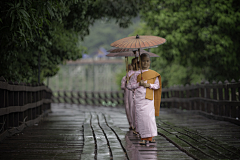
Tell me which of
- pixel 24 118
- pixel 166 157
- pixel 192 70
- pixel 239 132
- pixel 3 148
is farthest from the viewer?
pixel 192 70

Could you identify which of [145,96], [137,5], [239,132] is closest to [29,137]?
[145,96]

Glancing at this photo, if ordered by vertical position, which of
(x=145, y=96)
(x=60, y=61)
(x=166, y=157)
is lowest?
(x=166, y=157)

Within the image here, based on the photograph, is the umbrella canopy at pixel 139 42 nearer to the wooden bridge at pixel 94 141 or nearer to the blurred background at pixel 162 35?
the wooden bridge at pixel 94 141

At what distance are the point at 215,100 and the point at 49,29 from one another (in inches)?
214

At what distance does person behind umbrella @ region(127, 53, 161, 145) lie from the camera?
20.7ft

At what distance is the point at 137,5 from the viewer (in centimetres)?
1377

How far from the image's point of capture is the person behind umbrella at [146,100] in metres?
6.30

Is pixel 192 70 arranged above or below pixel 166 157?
above

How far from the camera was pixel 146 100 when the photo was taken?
638 centimetres

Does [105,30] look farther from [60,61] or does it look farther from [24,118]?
[24,118]

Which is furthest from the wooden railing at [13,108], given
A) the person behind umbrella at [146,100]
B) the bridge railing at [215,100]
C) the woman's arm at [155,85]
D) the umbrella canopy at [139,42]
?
the bridge railing at [215,100]

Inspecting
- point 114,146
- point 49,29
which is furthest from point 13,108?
point 49,29

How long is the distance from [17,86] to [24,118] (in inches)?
50.7

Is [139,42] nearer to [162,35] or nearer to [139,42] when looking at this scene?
[139,42]
